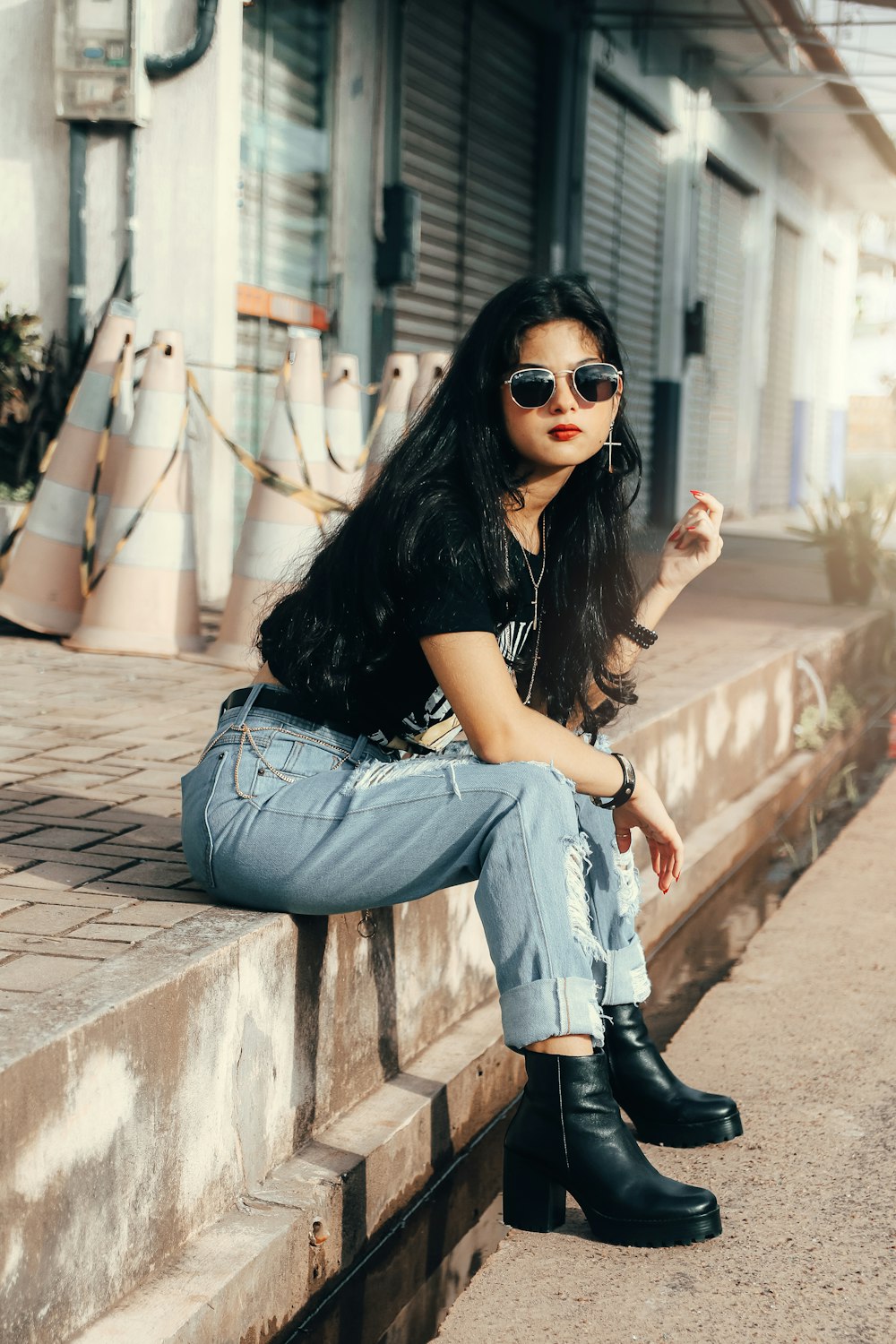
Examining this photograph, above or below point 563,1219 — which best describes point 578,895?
above

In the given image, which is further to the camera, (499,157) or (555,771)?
(499,157)

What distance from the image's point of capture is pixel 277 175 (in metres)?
9.09

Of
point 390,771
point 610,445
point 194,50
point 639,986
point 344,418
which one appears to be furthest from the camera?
point 194,50

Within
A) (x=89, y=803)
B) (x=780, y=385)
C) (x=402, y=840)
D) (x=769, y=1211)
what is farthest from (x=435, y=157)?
(x=780, y=385)

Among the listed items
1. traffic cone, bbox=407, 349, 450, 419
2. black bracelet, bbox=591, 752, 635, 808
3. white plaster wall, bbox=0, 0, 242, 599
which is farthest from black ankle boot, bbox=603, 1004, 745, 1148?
white plaster wall, bbox=0, 0, 242, 599

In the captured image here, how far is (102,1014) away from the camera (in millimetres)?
2031

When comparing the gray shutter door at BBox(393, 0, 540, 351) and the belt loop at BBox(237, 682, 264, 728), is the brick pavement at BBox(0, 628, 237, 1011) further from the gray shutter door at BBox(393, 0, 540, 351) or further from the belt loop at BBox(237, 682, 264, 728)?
the gray shutter door at BBox(393, 0, 540, 351)

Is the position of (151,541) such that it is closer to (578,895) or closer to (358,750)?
(358,750)

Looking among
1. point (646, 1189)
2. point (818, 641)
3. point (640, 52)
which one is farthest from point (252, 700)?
point (640, 52)

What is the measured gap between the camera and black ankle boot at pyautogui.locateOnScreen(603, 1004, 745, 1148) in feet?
9.73

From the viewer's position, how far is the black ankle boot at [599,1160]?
8.18ft

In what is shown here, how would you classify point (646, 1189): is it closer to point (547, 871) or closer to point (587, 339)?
point (547, 871)

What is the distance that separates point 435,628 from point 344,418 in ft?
14.7

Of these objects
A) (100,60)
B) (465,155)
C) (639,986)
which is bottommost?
(639,986)
